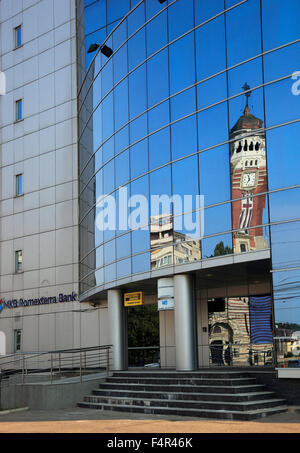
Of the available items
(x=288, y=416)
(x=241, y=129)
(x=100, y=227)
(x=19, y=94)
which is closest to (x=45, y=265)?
(x=100, y=227)

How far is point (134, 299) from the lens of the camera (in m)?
24.7

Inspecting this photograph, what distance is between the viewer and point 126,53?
25250mm

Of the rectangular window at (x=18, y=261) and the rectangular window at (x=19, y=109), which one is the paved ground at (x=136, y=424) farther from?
the rectangular window at (x=19, y=109)

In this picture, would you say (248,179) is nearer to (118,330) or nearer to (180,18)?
(180,18)

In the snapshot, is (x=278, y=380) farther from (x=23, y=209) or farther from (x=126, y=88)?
(x=23, y=209)

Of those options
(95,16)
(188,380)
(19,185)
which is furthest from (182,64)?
(19,185)

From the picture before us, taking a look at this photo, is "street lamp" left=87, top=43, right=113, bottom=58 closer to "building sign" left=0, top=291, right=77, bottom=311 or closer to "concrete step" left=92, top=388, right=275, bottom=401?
"building sign" left=0, top=291, right=77, bottom=311

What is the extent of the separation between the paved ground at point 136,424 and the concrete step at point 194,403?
0.59m

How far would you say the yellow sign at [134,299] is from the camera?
24406 mm

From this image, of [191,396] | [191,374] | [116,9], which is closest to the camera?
[191,396]

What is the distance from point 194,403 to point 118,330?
8.48 m

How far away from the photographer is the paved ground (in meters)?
13.6

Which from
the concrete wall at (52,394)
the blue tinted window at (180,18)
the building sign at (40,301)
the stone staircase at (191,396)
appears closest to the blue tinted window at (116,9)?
the blue tinted window at (180,18)

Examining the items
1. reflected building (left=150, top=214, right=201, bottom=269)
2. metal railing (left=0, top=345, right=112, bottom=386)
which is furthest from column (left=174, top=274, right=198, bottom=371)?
metal railing (left=0, top=345, right=112, bottom=386)
